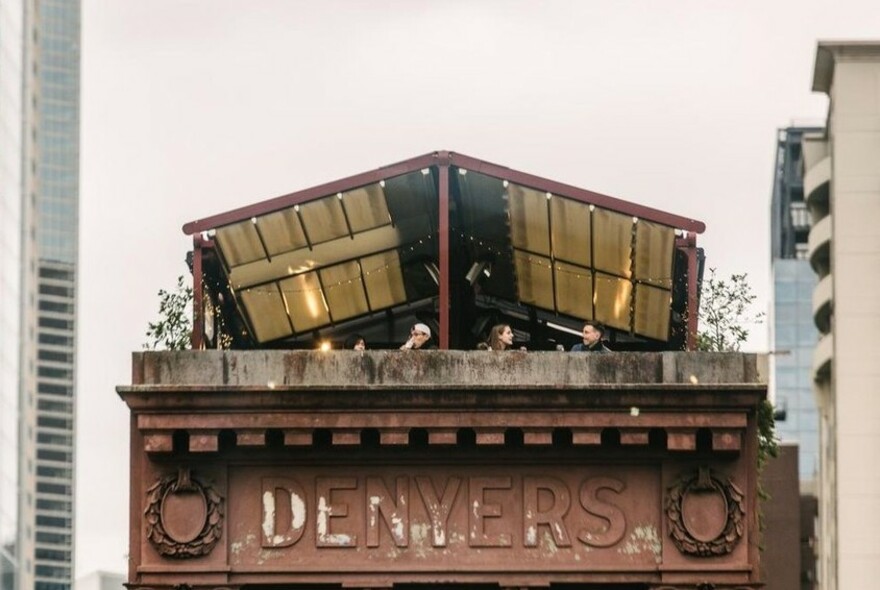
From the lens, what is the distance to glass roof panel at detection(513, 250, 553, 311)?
4100 cm

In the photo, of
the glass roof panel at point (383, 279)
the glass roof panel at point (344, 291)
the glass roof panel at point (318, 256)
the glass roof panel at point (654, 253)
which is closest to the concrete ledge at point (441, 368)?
the glass roof panel at point (654, 253)

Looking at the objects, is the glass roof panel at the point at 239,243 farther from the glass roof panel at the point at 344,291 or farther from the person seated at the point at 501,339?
the person seated at the point at 501,339

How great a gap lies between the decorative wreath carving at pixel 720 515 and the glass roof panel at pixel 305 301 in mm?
7483

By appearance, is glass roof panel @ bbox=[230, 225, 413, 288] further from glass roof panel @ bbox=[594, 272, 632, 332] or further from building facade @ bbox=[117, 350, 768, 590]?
building facade @ bbox=[117, 350, 768, 590]

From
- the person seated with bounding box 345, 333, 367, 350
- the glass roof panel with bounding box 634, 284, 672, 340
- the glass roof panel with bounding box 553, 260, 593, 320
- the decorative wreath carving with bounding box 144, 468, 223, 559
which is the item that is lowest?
the decorative wreath carving with bounding box 144, 468, 223, 559

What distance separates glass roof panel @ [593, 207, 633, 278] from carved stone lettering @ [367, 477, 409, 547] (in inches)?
186

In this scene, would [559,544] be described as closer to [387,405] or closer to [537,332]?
[387,405]

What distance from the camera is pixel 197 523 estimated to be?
35406 mm


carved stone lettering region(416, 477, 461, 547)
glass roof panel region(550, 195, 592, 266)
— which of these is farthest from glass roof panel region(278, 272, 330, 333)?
carved stone lettering region(416, 477, 461, 547)

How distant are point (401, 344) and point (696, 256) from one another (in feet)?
23.4

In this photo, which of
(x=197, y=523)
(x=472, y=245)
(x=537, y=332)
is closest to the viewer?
(x=197, y=523)

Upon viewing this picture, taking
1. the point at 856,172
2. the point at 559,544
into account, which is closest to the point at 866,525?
the point at 856,172

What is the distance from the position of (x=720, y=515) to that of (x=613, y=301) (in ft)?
20.7

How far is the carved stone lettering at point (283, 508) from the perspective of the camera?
3559cm
